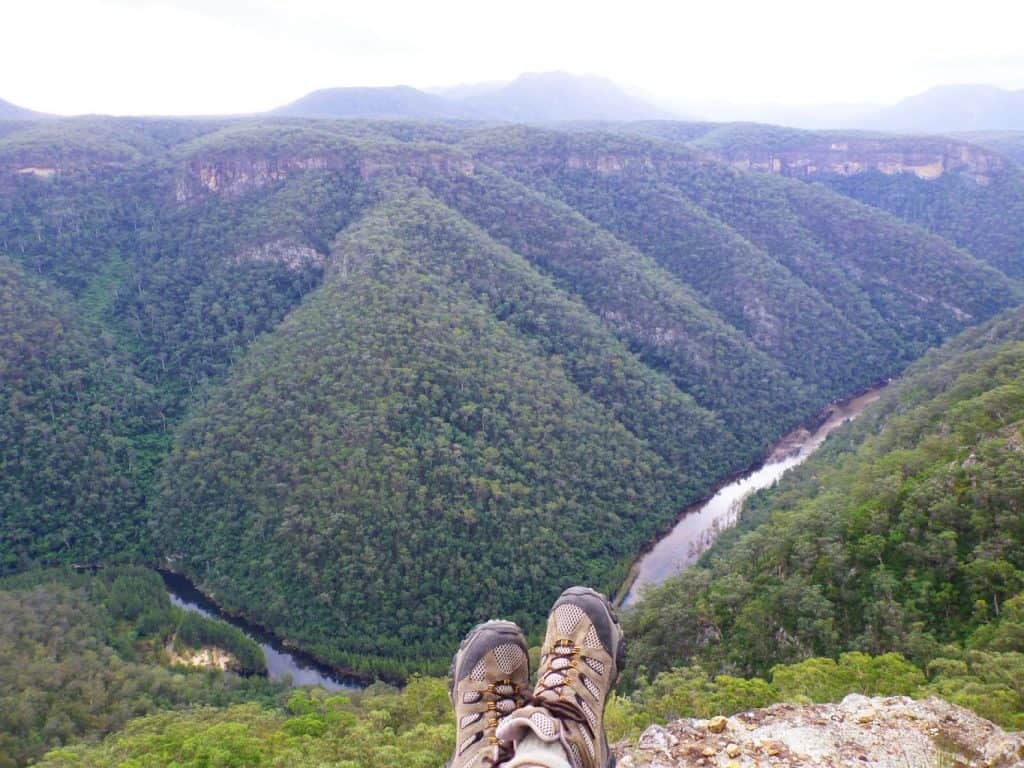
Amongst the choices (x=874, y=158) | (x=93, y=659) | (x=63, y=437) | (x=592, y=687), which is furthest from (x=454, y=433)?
(x=874, y=158)

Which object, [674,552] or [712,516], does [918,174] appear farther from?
[674,552]

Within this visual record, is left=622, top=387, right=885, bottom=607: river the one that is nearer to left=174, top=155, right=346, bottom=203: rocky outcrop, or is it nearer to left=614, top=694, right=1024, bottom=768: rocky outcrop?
left=614, top=694, right=1024, bottom=768: rocky outcrop

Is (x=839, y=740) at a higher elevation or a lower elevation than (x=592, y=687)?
lower

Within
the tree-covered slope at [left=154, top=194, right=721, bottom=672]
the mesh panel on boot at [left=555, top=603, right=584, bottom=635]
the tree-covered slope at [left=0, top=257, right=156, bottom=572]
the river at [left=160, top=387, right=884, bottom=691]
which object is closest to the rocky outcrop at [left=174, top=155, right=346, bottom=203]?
the tree-covered slope at [left=0, top=257, right=156, bottom=572]

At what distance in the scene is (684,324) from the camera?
70.4m

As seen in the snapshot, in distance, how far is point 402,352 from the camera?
1962 inches

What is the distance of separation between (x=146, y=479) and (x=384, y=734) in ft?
151

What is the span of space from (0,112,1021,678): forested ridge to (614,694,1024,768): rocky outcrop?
99.4 ft

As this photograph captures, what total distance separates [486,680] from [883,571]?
18.6m

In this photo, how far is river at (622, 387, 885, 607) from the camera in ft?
154

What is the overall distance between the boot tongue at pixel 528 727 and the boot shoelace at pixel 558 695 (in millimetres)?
82

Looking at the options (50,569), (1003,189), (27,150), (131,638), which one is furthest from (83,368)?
(1003,189)

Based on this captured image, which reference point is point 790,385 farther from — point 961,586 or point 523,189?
point 961,586

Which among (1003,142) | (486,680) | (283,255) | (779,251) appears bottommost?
(486,680)
